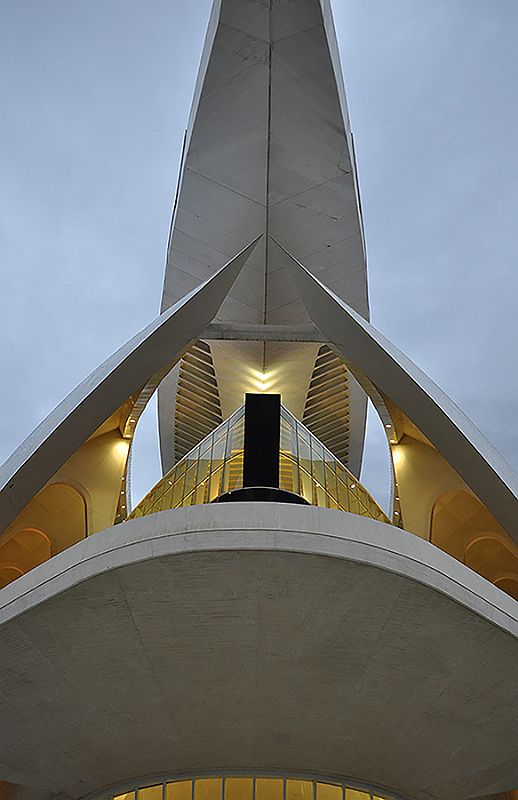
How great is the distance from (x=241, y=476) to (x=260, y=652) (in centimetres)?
610

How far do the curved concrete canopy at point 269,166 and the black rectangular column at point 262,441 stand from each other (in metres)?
4.28

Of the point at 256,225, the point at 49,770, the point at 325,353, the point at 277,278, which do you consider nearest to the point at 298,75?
the point at 256,225

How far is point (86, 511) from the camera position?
656 inches

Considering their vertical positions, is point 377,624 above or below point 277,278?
below

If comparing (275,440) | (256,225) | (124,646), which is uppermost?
(256,225)

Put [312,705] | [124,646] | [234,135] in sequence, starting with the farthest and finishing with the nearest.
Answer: [234,135] → [312,705] → [124,646]

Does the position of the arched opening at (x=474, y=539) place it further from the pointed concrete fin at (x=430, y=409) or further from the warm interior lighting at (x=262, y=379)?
the warm interior lighting at (x=262, y=379)

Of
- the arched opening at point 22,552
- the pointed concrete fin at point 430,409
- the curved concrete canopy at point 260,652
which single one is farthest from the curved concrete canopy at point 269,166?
the curved concrete canopy at point 260,652

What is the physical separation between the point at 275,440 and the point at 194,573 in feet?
21.2

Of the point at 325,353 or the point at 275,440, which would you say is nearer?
the point at 275,440

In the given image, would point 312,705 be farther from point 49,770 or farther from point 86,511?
point 86,511

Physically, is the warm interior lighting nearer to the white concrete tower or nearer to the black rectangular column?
the white concrete tower

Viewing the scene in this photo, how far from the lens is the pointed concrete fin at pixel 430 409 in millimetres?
11516

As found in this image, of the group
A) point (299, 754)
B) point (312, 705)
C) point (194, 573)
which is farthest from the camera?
point (299, 754)
